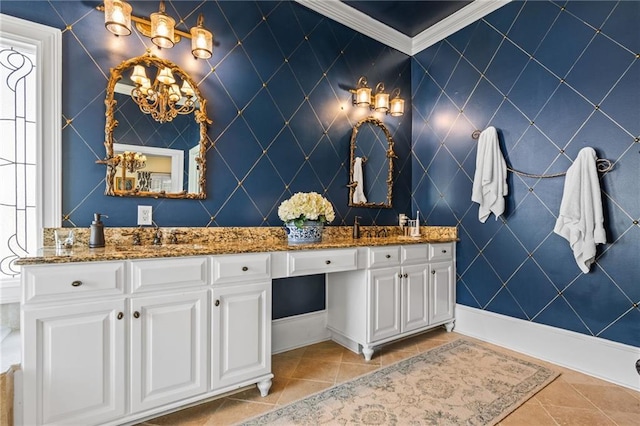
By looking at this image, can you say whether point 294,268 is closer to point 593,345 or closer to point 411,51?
point 593,345

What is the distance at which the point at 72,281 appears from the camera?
1335 millimetres

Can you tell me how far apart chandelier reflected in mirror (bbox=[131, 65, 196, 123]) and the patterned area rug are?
192 cm

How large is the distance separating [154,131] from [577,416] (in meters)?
3.00

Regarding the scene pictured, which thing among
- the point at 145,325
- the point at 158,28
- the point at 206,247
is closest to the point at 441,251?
the point at 206,247

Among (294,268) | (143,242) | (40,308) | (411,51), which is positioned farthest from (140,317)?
(411,51)

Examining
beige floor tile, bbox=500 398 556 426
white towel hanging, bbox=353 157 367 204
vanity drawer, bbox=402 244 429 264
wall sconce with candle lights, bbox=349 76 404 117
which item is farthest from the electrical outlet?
beige floor tile, bbox=500 398 556 426

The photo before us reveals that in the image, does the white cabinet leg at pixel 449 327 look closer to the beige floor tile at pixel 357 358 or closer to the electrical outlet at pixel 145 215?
the beige floor tile at pixel 357 358

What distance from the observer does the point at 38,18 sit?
173 centimetres

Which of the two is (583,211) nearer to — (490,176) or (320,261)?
(490,176)

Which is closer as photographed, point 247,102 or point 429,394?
point 429,394

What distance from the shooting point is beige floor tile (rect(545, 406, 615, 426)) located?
65.0 inches

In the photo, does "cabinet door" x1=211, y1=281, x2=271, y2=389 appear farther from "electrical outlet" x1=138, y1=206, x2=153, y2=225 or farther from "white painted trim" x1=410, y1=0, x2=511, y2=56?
"white painted trim" x1=410, y1=0, x2=511, y2=56

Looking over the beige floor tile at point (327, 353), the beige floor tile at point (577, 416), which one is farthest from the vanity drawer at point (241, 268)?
the beige floor tile at point (577, 416)

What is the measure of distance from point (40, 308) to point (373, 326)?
6.37ft
